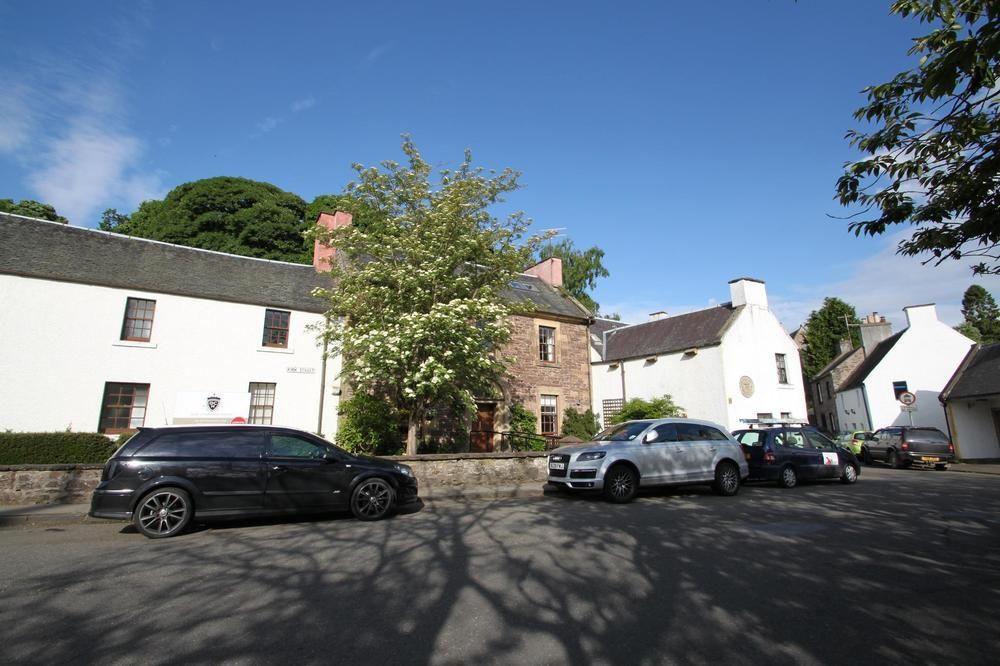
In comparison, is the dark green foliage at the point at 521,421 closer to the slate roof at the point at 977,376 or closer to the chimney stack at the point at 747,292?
the chimney stack at the point at 747,292

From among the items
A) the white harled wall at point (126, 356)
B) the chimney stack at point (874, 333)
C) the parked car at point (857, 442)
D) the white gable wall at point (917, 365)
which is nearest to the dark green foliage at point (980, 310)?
the chimney stack at point (874, 333)

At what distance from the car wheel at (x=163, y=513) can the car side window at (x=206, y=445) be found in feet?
1.84

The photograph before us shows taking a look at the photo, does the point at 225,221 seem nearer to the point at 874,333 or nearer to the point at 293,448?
the point at 293,448

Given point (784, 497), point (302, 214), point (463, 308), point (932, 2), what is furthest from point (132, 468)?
point (302, 214)

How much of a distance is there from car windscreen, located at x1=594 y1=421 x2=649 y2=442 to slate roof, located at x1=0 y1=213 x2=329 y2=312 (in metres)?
12.2

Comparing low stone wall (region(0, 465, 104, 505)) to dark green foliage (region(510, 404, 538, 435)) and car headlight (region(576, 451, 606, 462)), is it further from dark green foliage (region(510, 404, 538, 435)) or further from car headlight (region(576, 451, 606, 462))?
dark green foliage (region(510, 404, 538, 435))

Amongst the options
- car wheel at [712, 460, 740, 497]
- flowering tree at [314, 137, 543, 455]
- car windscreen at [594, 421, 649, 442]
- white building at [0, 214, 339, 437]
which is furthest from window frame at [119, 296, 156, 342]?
car wheel at [712, 460, 740, 497]

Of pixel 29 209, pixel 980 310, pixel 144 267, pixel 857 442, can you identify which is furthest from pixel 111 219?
pixel 980 310

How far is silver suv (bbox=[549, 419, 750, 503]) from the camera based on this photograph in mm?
10203

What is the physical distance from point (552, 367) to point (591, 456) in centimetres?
1161

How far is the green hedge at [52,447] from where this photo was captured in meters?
13.1

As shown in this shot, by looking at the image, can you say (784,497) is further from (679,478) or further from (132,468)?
(132,468)

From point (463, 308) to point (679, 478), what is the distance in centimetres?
630

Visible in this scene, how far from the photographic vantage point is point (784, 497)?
11.1 m
